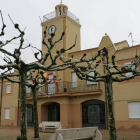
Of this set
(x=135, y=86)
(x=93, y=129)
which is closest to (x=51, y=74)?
(x=135, y=86)

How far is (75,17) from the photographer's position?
26078mm

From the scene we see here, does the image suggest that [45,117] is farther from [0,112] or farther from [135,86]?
[135,86]

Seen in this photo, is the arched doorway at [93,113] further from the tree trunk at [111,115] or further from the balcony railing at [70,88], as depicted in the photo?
the tree trunk at [111,115]

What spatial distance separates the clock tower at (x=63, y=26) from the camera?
23.3m

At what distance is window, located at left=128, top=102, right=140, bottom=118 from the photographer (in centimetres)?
1830

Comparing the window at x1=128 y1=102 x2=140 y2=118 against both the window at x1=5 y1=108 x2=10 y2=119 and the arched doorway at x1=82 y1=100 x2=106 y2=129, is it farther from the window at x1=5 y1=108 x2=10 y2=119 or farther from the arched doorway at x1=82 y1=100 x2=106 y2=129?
the window at x1=5 y1=108 x2=10 y2=119

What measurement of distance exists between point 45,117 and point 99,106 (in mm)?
6770

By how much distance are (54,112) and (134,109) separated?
9349mm

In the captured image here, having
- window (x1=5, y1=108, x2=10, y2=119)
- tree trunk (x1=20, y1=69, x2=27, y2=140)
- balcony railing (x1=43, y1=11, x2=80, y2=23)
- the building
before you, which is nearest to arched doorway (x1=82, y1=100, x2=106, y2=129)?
the building

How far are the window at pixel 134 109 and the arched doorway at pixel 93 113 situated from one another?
2769 mm

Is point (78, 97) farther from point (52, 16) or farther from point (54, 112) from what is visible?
point (52, 16)

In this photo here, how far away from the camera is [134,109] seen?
18469 millimetres

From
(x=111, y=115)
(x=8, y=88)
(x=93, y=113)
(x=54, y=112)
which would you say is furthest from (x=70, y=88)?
(x=111, y=115)

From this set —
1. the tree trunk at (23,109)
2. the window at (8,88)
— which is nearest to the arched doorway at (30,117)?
the window at (8,88)
